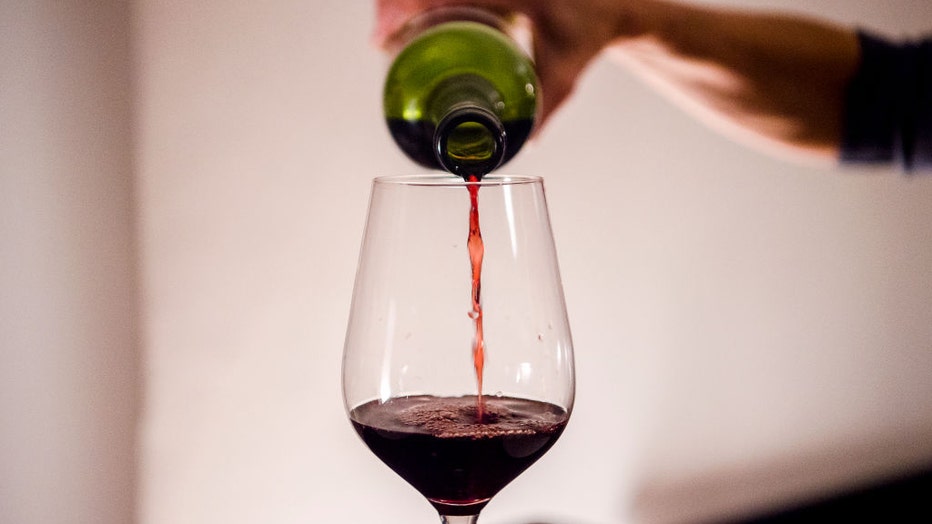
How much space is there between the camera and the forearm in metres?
1.16

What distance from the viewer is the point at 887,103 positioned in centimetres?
132

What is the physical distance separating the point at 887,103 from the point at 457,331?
1065 millimetres

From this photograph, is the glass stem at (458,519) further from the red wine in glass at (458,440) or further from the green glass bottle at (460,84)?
the green glass bottle at (460,84)

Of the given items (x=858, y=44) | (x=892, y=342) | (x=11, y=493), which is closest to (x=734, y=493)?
(x=892, y=342)

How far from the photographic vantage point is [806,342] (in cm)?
143

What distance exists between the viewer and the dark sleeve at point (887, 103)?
1.32m

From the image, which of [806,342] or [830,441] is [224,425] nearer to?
[806,342]

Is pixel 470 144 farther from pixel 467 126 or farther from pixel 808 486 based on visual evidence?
pixel 808 486

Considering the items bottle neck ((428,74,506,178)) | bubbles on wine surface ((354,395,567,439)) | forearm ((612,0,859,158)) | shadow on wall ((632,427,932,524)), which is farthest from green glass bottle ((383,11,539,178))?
shadow on wall ((632,427,932,524))

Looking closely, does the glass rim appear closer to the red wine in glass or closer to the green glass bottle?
the green glass bottle

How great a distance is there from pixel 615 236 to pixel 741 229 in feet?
0.93

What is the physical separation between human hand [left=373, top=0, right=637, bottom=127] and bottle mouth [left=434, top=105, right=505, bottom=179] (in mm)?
321

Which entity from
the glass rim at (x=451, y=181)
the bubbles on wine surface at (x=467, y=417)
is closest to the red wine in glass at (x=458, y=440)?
the bubbles on wine surface at (x=467, y=417)

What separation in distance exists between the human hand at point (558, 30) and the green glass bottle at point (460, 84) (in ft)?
0.64
